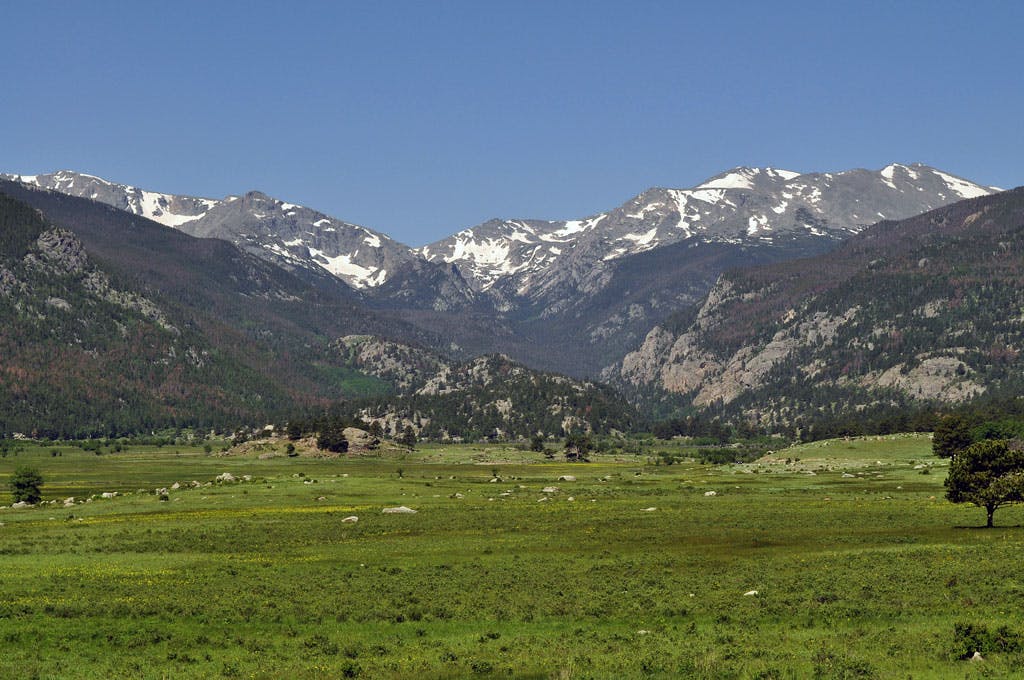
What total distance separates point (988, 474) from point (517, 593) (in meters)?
49.8

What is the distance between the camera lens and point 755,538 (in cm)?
8544

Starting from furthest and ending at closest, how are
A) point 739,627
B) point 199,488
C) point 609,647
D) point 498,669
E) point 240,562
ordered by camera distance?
1. point 199,488
2. point 240,562
3. point 739,627
4. point 609,647
5. point 498,669

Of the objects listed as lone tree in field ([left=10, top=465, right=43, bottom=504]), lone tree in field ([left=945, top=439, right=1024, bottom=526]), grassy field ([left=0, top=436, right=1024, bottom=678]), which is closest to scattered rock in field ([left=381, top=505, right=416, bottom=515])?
grassy field ([left=0, top=436, right=1024, bottom=678])

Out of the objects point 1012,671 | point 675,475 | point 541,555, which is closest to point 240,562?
point 541,555

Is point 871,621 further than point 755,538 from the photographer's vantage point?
No

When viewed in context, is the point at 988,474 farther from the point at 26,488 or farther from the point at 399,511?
the point at 26,488

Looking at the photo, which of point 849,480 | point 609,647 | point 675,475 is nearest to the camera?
point 609,647

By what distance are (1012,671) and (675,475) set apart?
15366cm

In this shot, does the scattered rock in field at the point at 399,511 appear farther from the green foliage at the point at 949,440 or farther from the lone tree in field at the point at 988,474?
the green foliage at the point at 949,440

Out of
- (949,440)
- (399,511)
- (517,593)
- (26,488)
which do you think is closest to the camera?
(517,593)

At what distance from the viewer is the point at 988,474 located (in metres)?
88.3

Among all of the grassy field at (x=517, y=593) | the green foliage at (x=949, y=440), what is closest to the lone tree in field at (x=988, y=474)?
the grassy field at (x=517, y=593)

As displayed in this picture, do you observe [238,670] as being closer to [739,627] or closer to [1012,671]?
[739,627]

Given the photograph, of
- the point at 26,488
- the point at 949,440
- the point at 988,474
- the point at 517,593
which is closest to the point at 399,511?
the point at 517,593
